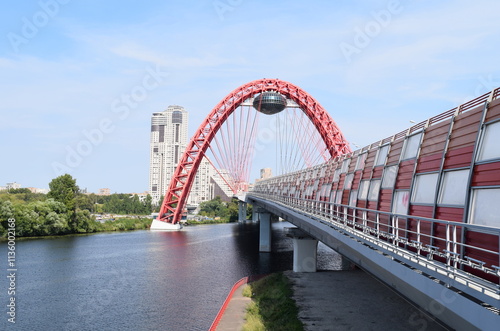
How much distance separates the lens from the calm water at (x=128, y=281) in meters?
21.3

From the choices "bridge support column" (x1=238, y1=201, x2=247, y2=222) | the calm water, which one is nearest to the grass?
the calm water

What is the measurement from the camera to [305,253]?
99.2ft

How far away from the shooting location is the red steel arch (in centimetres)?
7031

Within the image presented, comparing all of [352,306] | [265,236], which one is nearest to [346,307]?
[352,306]

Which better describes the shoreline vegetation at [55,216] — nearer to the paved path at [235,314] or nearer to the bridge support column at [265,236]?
the bridge support column at [265,236]

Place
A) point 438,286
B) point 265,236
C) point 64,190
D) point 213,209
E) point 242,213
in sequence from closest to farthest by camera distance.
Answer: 1. point 438,286
2. point 265,236
3. point 64,190
4. point 242,213
5. point 213,209

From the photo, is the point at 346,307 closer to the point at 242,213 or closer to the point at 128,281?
the point at 128,281

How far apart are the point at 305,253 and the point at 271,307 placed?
10.1 meters

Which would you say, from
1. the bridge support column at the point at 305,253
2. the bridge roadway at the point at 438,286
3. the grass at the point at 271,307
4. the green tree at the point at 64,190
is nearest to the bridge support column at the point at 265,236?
the bridge support column at the point at 305,253

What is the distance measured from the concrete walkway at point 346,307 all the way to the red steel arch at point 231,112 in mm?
45481

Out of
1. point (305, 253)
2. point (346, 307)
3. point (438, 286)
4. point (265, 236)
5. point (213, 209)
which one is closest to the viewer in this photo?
point (438, 286)

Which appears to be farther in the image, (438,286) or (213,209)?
(213,209)

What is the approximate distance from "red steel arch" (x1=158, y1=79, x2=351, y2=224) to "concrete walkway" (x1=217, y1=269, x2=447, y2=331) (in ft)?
149

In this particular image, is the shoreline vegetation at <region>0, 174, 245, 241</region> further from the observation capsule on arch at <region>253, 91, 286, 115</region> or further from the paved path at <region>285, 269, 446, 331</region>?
the paved path at <region>285, 269, 446, 331</region>
